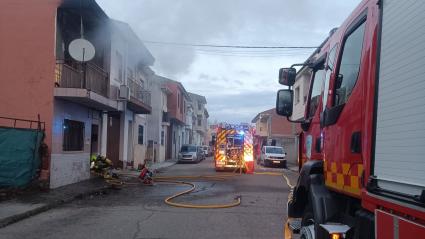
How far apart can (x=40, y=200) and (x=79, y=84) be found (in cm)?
563

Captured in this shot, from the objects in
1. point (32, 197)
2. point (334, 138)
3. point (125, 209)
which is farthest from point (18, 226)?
point (334, 138)

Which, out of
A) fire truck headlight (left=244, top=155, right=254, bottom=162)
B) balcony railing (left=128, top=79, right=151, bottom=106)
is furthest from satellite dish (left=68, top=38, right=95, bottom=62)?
fire truck headlight (left=244, top=155, right=254, bottom=162)

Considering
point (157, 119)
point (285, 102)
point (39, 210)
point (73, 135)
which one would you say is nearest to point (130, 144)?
point (73, 135)

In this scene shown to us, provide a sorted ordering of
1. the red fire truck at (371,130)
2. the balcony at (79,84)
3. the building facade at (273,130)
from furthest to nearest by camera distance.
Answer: the building facade at (273,130) < the balcony at (79,84) < the red fire truck at (371,130)

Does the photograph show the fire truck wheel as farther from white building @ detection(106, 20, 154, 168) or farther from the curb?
white building @ detection(106, 20, 154, 168)

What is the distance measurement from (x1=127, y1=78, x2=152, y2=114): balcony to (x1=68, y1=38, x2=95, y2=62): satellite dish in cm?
743

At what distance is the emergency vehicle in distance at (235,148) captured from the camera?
94.0 ft

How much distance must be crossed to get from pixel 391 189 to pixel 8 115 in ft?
48.8

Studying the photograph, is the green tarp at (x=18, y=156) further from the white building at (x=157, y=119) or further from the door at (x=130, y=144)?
the white building at (x=157, y=119)

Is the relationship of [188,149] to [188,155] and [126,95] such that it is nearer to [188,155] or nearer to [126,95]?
[188,155]

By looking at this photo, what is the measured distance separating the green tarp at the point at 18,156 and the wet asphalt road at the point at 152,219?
6.18 ft

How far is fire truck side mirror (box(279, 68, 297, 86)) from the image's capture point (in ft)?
19.0

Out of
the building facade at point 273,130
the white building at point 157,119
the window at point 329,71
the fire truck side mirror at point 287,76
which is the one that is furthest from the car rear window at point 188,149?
the window at point 329,71

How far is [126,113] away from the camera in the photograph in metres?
27.0
